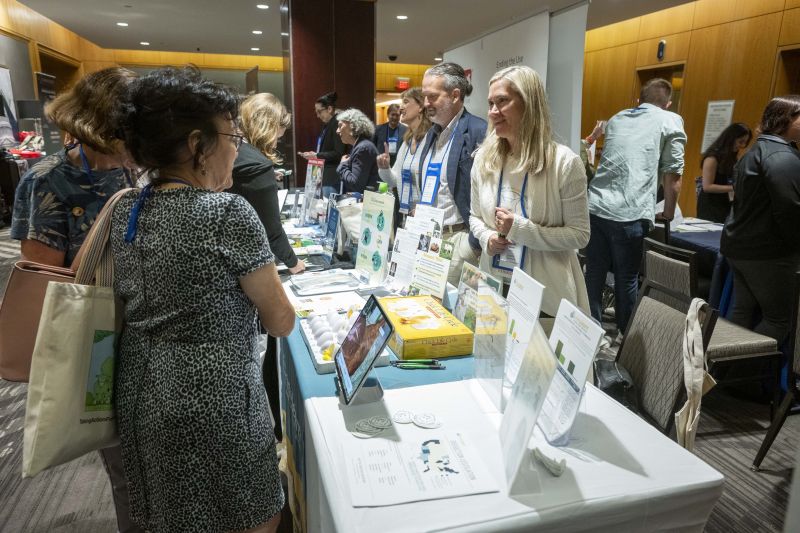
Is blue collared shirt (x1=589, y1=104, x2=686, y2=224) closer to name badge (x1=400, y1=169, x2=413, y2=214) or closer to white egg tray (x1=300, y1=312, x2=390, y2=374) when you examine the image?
name badge (x1=400, y1=169, x2=413, y2=214)

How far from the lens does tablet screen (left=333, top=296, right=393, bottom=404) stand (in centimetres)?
103

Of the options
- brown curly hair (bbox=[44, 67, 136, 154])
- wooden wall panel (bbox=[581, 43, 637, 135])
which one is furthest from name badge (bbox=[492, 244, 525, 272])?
wooden wall panel (bbox=[581, 43, 637, 135])

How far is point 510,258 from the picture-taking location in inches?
69.7

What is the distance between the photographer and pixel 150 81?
3.08ft

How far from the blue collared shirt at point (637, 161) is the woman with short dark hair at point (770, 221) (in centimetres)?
50

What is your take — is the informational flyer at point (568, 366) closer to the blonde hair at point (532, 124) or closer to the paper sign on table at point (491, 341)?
the paper sign on table at point (491, 341)

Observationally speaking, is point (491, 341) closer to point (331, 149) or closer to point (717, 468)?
point (717, 468)

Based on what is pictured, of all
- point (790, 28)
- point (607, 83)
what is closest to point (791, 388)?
point (790, 28)

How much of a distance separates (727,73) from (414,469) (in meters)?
6.92

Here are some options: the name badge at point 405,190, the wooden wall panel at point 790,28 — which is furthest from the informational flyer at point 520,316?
the wooden wall panel at point 790,28

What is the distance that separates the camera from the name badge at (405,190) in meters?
2.52

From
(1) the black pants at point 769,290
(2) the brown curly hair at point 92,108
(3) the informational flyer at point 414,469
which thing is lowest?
(1) the black pants at point 769,290

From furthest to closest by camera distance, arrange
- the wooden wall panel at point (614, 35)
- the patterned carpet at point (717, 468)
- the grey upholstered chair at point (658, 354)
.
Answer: the wooden wall panel at point (614, 35), the patterned carpet at point (717, 468), the grey upholstered chair at point (658, 354)

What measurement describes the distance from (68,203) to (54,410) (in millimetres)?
596
